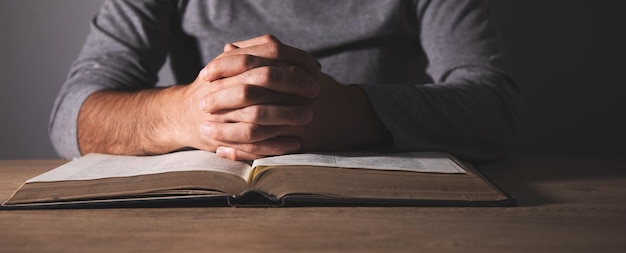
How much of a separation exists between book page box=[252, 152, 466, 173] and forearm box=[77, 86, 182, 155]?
239mm

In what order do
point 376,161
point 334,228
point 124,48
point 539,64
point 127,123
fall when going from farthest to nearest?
1. point 539,64
2. point 124,48
3. point 127,123
4. point 376,161
5. point 334,228

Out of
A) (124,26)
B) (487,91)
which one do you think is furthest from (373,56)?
(124,26)

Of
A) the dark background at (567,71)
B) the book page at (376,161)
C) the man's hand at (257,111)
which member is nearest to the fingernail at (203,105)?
the man's hand at (257,111)

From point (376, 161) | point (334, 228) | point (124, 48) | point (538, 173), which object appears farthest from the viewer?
point (124, 48)

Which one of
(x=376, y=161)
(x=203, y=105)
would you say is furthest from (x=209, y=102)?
(x=376, y=161)

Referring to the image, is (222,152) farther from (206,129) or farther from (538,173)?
(538,173)

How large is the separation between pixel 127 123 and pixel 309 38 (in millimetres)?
460

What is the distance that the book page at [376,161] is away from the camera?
73 cm

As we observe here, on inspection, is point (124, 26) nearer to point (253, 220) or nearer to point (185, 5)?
point (185, 5)

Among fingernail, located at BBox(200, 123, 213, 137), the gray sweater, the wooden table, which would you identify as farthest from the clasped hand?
the gray sweater

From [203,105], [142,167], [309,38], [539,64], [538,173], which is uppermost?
[539,64]

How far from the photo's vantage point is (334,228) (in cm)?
60

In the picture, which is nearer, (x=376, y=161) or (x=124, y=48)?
(x=376, y=161)

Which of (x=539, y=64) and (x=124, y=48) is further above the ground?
(x=539, y=64)
